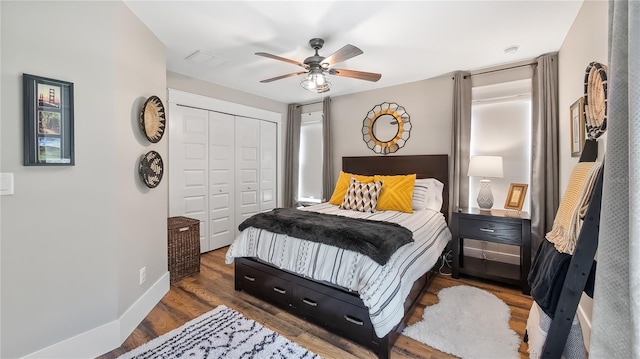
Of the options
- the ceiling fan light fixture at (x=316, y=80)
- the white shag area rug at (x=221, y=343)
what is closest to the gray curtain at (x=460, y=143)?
the ceiling fan light fixture at (x=316, y=80)

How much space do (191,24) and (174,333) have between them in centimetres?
246

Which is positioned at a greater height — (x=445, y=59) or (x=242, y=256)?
(x=445, y=59)

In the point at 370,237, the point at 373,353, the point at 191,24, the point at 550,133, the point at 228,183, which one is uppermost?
the point at 191,24

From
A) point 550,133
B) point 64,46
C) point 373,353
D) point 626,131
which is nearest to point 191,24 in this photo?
point 64,46

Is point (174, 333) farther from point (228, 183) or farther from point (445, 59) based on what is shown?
point (445, 59)

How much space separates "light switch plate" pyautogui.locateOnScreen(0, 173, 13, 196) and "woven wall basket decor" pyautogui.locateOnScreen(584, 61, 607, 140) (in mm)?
3280

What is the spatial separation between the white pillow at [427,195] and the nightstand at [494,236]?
0.30 m

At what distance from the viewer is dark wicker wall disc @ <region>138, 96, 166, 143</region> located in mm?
2158

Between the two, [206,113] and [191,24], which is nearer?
[191,24]

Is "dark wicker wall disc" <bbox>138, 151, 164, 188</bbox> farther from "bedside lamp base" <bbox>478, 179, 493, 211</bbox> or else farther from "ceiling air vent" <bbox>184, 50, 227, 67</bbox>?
"bedside lamp base" <bbox>478, 179, 493, 211</bbox>

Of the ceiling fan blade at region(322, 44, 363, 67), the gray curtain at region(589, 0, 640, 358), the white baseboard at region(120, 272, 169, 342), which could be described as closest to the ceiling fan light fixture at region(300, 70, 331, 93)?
the ceiling fan blade at region(322, 44, 363, 67)

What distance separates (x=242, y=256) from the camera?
2.48 meters

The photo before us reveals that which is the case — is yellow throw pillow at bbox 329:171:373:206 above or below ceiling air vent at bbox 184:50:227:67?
below

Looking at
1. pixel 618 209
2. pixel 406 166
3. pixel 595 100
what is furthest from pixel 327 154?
pixel 618 209
